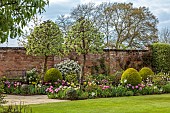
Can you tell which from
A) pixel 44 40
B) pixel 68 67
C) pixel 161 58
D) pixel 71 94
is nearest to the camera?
pixel 71 94

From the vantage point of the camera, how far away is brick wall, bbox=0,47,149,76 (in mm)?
16125

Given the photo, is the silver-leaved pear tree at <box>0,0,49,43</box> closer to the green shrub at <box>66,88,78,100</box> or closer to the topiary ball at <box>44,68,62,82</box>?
the green shrub at <box>66,88,78,100</box>

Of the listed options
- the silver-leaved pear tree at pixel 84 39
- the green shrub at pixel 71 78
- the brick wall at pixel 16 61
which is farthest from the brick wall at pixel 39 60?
the silver-leaved pear tree at pixel 84 39

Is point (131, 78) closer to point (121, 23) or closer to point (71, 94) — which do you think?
point (71, 94)

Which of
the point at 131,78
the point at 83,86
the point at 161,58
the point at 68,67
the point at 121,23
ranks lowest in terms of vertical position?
the point at 83,86

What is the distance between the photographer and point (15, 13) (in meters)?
3.23

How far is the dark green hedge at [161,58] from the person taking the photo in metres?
19.2

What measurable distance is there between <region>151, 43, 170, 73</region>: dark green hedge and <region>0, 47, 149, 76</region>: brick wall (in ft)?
2.29

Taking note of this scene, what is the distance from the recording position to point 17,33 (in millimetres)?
3266

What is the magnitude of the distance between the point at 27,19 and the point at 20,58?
1358 centimetres

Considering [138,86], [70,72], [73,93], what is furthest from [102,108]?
[70,72]

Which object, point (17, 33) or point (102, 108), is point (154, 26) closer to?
point (102, 108)

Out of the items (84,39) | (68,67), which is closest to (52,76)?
(68,67)

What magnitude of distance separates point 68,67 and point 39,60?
172 centimetres
